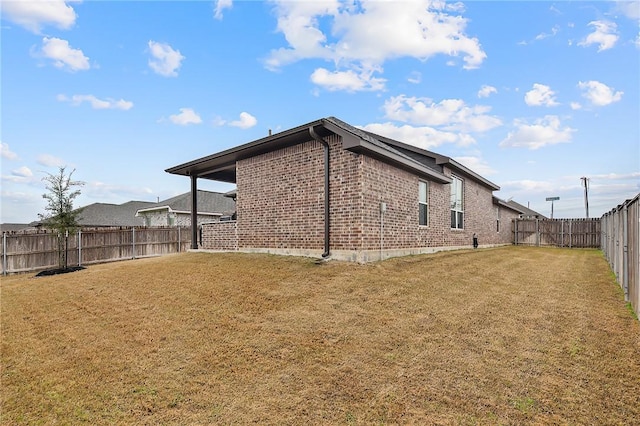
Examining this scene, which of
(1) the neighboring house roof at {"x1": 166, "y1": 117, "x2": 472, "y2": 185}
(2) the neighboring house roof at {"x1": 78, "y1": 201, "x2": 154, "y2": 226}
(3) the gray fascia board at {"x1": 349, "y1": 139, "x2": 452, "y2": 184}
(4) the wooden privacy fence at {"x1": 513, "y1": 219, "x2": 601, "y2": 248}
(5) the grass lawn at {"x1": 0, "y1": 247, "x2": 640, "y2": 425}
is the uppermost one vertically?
(1) the neighboring house roof at {"x1": 166, "y1": 117, "x2": 472, "y2": 185}

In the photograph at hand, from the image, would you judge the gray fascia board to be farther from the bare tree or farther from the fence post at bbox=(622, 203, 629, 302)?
the bare tree

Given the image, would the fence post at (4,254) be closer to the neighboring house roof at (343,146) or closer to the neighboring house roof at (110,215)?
the neighboring house roof at (343,146)

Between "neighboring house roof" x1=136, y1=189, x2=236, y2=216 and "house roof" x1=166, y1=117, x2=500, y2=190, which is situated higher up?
"house roof" x1=166, y1=117, x2=500, y2=190

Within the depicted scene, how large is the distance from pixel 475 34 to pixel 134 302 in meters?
12.6

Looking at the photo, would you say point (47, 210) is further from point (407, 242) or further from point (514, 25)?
point (514, 25)

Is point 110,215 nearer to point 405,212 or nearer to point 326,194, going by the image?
point 326,194

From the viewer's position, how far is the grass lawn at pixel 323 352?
10.2 ft

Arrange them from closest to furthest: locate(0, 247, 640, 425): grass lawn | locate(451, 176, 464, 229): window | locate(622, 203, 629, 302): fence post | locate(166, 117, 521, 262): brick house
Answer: locate(0, 247, 640, 425): grass lawn
locate(622, 203, 629, 302): fence post
locate(166, 117, 521, 262): brick house
locate(451, 176, 464, 229): window

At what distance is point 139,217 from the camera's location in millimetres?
30844

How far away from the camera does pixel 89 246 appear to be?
15398 millimetres

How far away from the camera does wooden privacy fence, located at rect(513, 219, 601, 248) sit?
23.1 m

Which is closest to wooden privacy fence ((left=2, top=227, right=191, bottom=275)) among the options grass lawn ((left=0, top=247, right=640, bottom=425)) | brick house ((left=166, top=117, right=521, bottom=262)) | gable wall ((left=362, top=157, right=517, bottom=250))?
brick house ((left=166, top=117, right=521, bottom=262))

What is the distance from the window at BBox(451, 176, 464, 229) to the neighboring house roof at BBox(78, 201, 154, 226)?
2676cm

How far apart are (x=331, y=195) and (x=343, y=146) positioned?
4.63 ft
